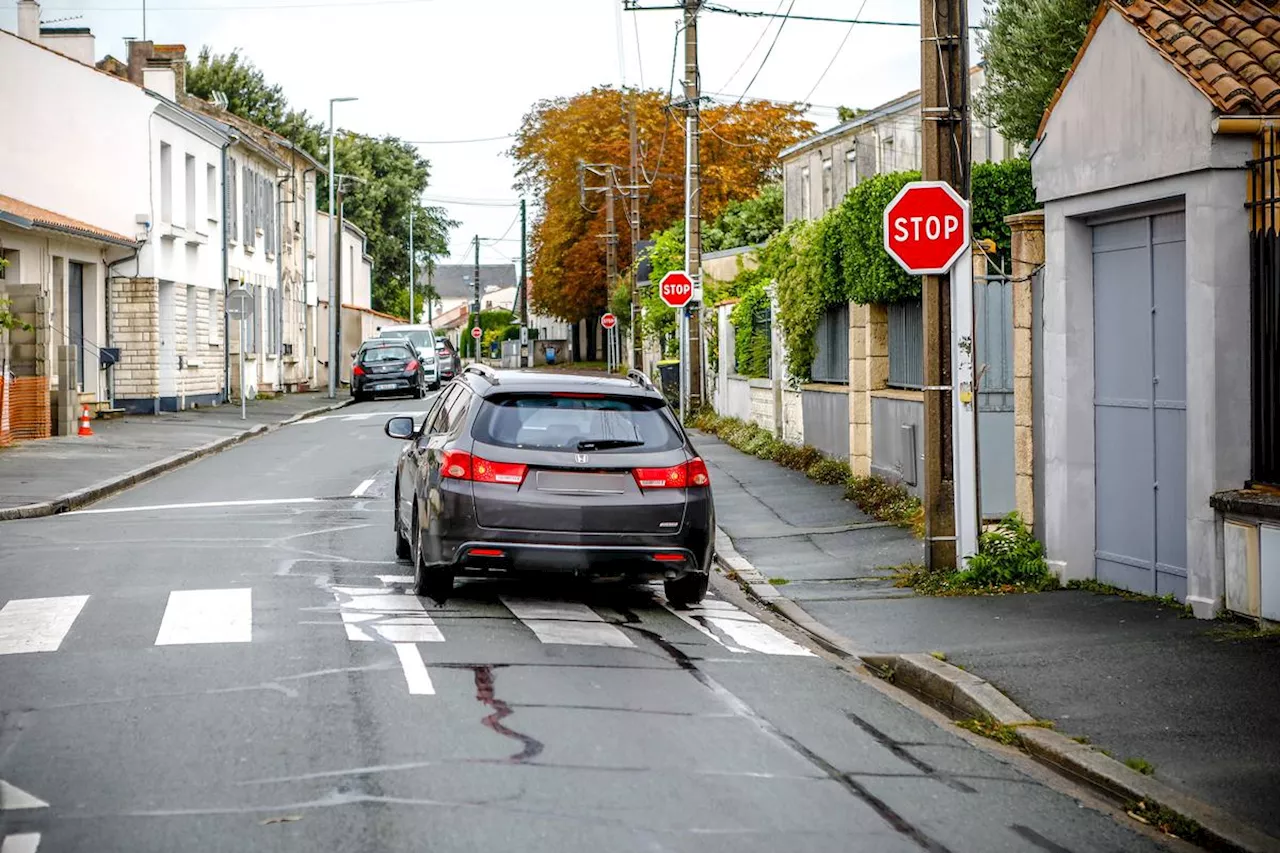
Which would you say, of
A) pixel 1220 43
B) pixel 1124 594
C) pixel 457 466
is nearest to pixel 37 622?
pixel 457 466

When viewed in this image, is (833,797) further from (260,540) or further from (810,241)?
(810,241)

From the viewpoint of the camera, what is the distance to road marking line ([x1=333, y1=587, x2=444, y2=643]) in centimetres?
969

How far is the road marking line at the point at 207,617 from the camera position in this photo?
9570mm

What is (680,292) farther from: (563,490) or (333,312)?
(333,312)

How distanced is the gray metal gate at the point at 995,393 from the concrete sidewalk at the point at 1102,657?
0.90m

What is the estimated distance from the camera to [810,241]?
2070cm

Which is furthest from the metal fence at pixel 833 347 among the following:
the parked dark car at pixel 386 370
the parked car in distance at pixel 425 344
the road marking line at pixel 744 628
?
the parked car in distance at pixel 425 344

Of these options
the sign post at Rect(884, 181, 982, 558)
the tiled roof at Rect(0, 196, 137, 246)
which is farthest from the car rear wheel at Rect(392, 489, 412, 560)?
the tiled roof at Rect(0, 196, 137, 246)

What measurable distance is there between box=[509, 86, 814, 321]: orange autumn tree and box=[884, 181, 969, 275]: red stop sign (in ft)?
161

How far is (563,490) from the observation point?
416 inches

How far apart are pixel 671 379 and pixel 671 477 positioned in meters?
25.1

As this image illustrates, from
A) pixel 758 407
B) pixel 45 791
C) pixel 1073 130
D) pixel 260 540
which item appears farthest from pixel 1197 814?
pixel 758 407

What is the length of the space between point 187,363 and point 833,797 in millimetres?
33942

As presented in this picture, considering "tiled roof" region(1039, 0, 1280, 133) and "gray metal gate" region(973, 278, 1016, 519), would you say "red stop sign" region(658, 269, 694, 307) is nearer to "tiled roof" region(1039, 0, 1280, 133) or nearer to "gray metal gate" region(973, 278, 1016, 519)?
"gray metal gate" region(973, 278, 1016, 519)
